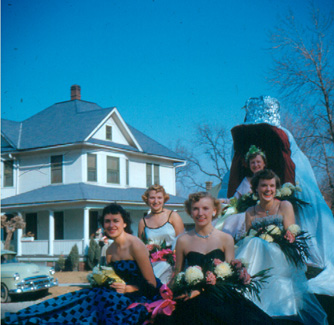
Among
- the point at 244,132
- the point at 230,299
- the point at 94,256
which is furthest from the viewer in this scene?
the point at 94,256

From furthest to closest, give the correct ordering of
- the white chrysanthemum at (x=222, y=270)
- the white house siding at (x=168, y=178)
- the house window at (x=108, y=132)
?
the white house siding at (x=168, y=178), the house window at (x=108, y=132), the white chrysanthemum at (x=222, y=270)

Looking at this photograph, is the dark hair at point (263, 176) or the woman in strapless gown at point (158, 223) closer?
the dark hair at point (263, 176)

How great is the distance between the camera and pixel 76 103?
31.3 m

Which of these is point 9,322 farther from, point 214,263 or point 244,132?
point 244,132

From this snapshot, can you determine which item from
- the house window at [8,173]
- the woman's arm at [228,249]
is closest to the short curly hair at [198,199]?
the woman's arm at [228,249]

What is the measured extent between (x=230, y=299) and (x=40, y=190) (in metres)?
24.0

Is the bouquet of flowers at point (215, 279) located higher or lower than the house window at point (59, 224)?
lower

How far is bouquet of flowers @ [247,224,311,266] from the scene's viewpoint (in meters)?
5.99

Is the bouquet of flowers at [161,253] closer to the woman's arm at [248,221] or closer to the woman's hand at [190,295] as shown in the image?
the woman's arm at [248,221]

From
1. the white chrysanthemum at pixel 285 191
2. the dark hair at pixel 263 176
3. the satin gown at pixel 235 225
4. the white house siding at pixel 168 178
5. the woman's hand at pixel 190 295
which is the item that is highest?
the white house siding at pixel 168 178

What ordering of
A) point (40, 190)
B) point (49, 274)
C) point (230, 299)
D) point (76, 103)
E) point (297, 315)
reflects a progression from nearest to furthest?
1. point (230, 299)
2. point (297, 315)
3. point (49, 274)
4. point (40, 190)
5. point (76, 103)

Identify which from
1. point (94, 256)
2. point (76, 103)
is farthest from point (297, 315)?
point (76, 103)

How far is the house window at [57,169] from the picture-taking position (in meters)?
26.8

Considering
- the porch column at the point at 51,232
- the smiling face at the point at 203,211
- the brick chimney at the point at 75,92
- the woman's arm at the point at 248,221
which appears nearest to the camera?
the smiling face at the point at 203,211
